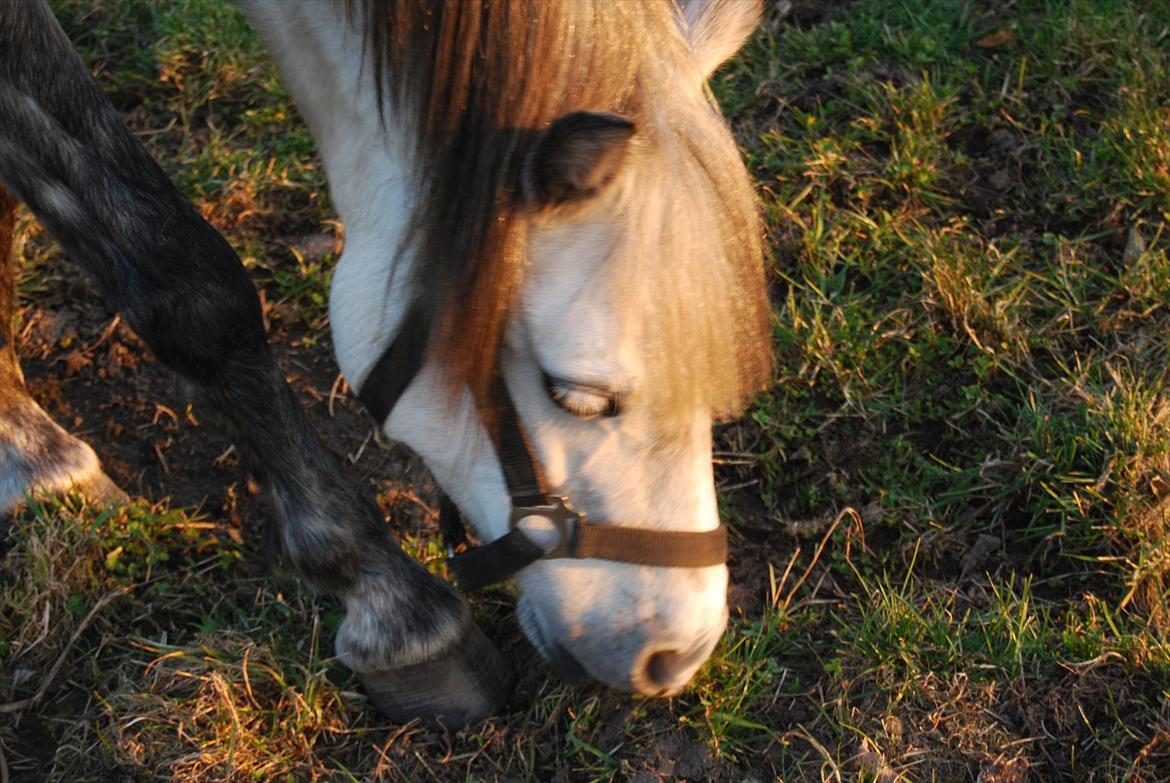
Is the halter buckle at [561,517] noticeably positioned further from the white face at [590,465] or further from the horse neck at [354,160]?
the horse neck at [354,160]

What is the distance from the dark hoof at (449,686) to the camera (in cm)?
195

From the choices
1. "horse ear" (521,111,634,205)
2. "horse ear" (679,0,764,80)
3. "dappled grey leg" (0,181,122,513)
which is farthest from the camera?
"dappled grey leg" (0,181,122,513)

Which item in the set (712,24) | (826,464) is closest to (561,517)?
(712,24)

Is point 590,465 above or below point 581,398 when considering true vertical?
below

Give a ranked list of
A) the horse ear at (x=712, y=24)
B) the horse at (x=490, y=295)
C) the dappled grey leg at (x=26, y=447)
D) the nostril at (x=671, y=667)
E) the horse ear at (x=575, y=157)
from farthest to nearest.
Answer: the dappled grey leg at (x=26, y=447) → the nostril at (x=671, y=667) → the horse ear at (x=712, y=24) → the horse at (x=490, y=295) → the horse ear at (x=575, y=157)

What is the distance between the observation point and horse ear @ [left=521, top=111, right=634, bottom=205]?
4.33 feet

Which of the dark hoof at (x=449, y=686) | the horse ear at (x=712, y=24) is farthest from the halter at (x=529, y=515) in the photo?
the horse ear at (x=712, y=24)

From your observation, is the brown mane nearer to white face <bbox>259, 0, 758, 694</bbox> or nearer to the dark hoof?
white face <bbox>259, 0, 758, 694</bbox>

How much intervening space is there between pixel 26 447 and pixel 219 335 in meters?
0.70

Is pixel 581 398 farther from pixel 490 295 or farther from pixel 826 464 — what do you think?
pixel 826 464

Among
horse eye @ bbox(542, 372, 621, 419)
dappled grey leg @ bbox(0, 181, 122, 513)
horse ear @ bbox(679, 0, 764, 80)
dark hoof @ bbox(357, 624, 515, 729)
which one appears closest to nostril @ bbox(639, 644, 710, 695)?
dark hoof @ bbox(357, 624, 515, 729)

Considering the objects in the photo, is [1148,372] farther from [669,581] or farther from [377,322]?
[377,322]

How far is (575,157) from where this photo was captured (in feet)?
4.47

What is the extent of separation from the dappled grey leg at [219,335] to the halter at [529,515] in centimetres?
30
